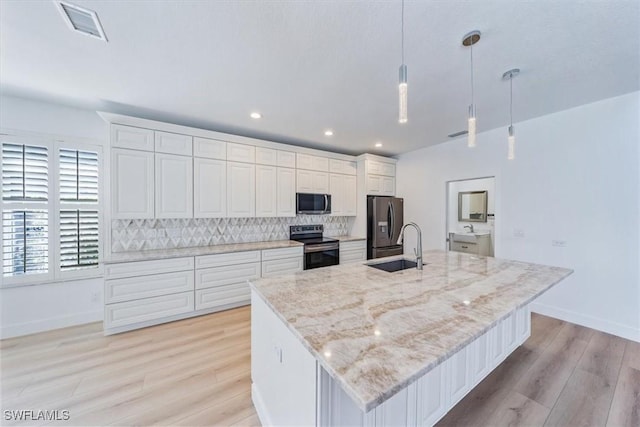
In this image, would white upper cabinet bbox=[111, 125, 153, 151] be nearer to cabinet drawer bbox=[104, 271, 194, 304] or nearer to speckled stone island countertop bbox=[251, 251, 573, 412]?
cabinet drawer bbox=[104, 271, 194, 304]

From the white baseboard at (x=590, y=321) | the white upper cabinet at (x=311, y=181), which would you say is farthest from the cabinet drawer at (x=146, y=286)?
the white baseboard at (x=590, y=321)

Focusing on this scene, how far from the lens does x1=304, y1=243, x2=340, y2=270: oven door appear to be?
386cm

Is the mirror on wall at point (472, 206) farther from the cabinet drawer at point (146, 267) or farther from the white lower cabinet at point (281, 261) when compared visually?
the cabinet drawer at point (146, 267)

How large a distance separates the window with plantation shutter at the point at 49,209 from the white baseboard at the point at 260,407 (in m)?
2.76

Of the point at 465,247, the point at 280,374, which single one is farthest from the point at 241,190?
the point at 465,247

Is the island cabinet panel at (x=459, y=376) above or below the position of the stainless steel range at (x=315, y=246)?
below

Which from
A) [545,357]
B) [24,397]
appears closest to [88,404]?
[24,397]

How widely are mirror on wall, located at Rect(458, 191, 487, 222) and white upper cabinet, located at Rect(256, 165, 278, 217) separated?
3.89 metres

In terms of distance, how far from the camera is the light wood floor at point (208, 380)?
5.38ft

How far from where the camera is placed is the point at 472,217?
4945mm

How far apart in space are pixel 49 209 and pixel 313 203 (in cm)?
336

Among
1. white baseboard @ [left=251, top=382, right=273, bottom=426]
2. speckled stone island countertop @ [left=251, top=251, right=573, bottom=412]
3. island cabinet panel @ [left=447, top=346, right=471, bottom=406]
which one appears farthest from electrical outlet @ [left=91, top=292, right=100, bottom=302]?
island cabinet panel @ [left=447, top=346, right=471, bottom=406]

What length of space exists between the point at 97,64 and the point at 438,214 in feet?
15.7

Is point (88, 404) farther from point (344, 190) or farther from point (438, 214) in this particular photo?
point (438, 214)
